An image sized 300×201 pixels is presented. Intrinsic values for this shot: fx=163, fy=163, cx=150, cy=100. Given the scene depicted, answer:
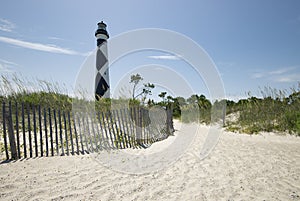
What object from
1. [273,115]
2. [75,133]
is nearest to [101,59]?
[75,133]

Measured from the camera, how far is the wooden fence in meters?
4.02

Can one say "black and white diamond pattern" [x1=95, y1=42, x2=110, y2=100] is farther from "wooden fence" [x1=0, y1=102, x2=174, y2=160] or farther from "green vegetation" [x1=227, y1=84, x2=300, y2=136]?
"green vegetation" [x1=227, y1=84, x2=300, y2=136]

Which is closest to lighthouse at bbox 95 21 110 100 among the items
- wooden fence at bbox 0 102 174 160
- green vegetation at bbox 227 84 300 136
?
wooden fence at bbox 0 102 174 160

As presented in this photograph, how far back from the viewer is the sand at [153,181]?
253 centimetres

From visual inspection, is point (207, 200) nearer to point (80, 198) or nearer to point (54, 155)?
point (80, 198)

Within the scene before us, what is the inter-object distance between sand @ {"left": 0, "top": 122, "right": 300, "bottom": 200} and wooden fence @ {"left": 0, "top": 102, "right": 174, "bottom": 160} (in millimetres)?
532

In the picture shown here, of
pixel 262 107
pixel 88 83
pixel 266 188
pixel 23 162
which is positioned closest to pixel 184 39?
pixel 88 83

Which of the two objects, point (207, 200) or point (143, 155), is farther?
point (143, 155)

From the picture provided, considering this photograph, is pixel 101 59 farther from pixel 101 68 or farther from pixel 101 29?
pixel 101 29

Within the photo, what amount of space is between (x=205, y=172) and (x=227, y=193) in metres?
0.86

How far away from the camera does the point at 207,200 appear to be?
96.5 inches

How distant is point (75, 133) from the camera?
15.8ft

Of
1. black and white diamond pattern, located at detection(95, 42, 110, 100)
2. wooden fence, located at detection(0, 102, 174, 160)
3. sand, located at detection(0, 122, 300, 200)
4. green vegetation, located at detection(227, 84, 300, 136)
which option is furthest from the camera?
black and white diamond pattern, located at detection(95, 42, 110, 100)

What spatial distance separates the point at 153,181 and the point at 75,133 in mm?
2944
